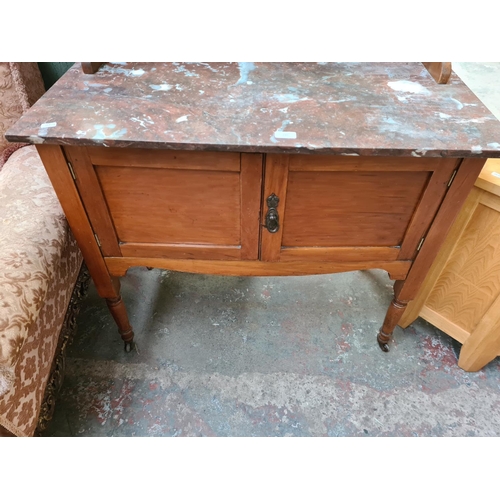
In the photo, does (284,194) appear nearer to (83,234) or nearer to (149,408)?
(83,234)

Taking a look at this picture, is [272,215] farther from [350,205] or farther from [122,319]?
[122,319]

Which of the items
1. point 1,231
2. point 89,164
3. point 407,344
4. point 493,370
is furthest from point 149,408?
point 493,370

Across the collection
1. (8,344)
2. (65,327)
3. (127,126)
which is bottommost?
(65,327)

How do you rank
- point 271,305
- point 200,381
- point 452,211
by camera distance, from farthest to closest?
point 271,305 < point 200,381 < point 452,211

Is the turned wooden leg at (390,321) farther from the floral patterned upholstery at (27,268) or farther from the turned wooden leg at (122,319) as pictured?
the floral patterned upholstery at (27,268)

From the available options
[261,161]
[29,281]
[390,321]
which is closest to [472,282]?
[390,321]

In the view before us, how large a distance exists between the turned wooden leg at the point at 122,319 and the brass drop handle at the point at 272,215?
1.91ft

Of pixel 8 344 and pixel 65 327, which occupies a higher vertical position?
pixel 8 344

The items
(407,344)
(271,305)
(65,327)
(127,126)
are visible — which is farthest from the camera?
(271,305)

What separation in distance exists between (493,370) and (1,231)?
161 centimetres

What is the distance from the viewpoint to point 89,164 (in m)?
0.80

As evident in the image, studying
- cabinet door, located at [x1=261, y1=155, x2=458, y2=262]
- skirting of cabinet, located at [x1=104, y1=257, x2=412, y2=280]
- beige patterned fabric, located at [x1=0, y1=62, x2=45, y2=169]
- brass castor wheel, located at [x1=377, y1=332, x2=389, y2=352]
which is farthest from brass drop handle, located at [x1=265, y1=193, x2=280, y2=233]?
beige patterned fabric, located at [x1=0, y1=62, x2=45, y2=169]

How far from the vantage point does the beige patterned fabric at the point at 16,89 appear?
3.68ft

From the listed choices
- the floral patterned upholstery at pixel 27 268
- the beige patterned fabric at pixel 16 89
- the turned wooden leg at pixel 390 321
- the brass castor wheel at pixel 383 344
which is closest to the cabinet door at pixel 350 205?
the turned wooden leg at pixel 390 321
